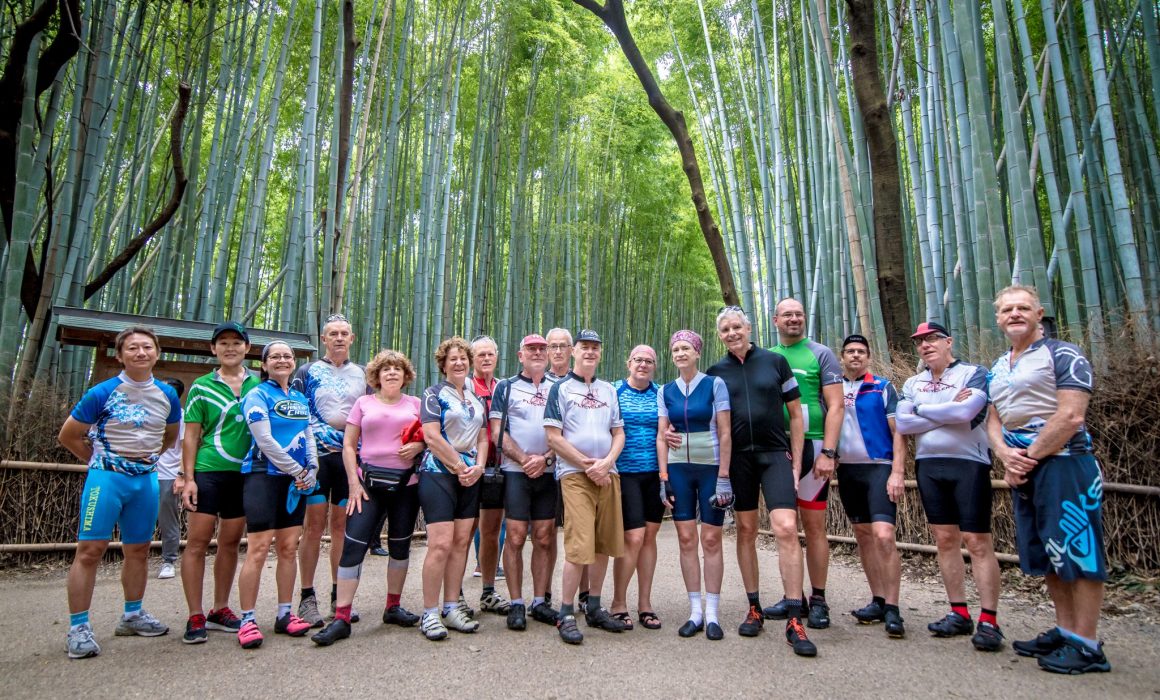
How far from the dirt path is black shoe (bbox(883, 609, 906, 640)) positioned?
0.04 metres

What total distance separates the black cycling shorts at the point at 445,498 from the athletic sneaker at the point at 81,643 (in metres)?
1.22

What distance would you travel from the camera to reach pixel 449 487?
2.66 m

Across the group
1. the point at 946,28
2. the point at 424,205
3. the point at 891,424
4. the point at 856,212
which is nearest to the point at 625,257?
the point at 424,205

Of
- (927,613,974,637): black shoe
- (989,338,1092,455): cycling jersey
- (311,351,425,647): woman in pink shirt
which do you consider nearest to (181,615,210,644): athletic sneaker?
(311,351,425,647): woman in pink shirt

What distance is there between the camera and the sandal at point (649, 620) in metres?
2.71

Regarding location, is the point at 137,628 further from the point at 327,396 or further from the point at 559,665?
the point at 559,665

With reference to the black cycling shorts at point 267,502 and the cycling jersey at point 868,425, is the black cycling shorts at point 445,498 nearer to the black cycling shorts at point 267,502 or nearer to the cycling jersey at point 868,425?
the black cycling shorts at point 267,502

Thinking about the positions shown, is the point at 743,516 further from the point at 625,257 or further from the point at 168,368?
the point at 625,257

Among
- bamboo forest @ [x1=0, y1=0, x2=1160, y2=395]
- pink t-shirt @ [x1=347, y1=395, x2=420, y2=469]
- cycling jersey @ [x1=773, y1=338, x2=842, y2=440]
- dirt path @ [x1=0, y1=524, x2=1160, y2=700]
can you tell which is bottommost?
dirt path @ [x1=0, y1=524, x2=1160, y2=700]

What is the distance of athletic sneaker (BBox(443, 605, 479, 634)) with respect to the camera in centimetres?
264

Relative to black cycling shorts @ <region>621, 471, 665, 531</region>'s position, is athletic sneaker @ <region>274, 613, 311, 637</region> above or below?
below

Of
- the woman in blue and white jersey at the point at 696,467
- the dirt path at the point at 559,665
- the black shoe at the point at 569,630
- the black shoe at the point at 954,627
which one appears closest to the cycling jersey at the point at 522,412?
the woman in blue and white jersey at the point at 696,467

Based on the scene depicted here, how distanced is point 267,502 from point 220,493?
206 mm

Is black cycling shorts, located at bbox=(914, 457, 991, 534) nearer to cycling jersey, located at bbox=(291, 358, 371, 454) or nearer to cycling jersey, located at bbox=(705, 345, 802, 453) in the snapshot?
cycling jersey, located at bbox=(705, 345, 802, 453)
